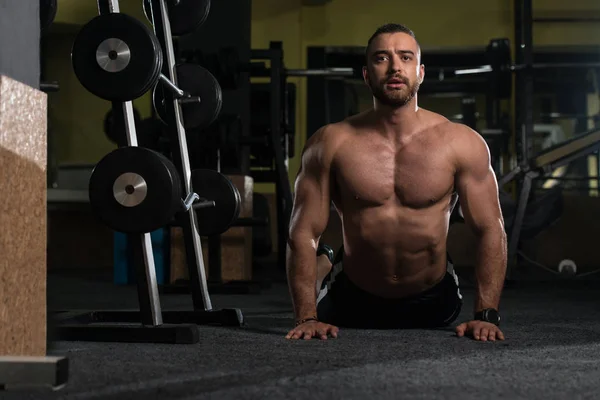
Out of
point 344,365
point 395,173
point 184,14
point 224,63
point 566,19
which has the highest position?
point 566,19

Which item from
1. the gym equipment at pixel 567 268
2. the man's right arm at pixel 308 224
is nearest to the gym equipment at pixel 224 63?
the gym equipment at pixel 567 268

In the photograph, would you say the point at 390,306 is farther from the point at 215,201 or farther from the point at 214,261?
the point at 214,261

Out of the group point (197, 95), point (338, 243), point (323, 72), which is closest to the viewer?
point (197, 95)

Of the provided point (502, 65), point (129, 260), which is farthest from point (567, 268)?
point (129, 260)

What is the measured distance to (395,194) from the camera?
2.03 m

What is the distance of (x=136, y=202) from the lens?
1.91 meters

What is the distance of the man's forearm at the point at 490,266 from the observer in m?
1.97

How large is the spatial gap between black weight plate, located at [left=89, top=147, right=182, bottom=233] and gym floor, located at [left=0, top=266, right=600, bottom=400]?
0.27m

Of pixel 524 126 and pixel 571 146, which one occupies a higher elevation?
pixel 524 126

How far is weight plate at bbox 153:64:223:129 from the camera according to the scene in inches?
96.1

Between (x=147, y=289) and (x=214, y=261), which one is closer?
(x=147, y=289)

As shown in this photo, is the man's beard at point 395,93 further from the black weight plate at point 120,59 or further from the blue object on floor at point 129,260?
the blue object on floor at point 129,260

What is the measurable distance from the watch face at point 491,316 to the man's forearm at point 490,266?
0.05 feet

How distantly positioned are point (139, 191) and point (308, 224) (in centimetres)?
39
